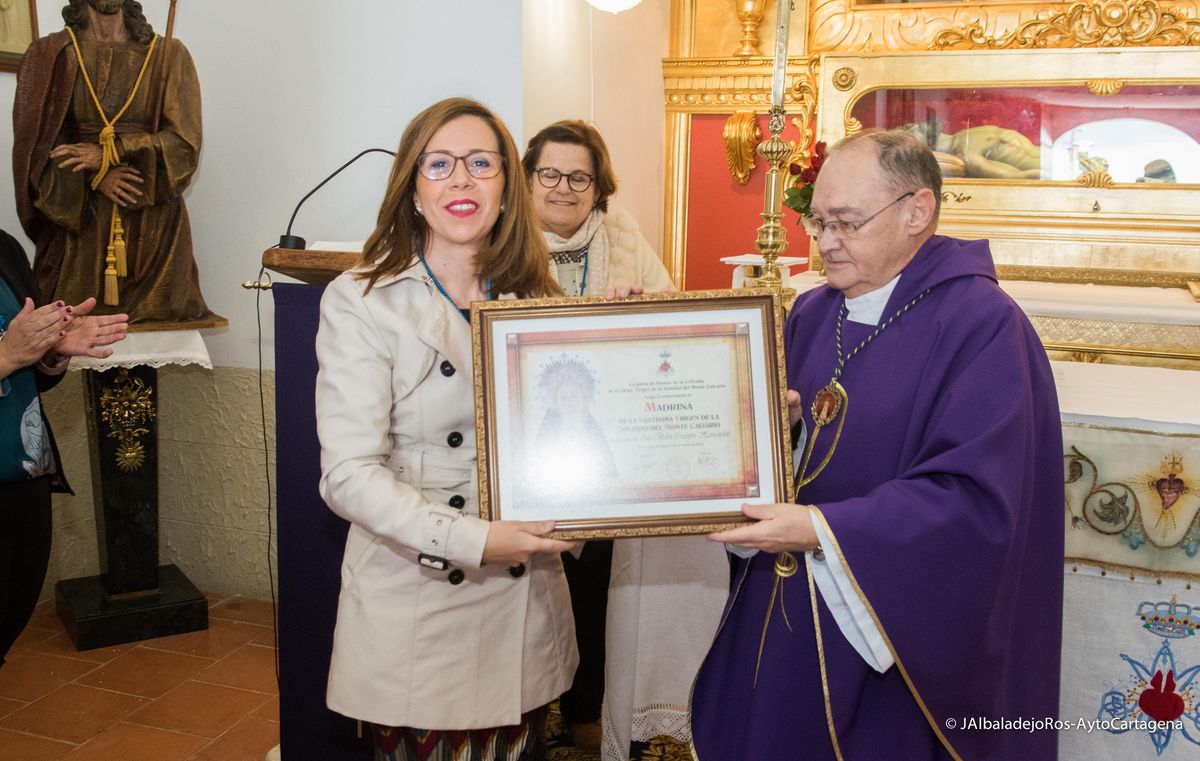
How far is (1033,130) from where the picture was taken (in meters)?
5.32

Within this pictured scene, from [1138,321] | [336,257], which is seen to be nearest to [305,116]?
[336,257]

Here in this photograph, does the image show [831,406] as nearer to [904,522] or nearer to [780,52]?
[904,522]

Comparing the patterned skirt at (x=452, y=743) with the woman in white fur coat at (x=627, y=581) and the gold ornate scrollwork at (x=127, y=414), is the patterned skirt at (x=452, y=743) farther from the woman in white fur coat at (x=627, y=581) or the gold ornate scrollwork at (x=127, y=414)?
the gold ornate scrollwork at (x=127, y=414)

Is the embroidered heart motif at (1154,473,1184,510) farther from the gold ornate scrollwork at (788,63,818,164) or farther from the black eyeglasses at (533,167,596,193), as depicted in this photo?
the gold ornate scrollwork at (788,63,818,164)

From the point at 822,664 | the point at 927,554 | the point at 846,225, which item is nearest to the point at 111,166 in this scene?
the point at 846,225

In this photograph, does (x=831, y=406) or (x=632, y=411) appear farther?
(x=831, y=406)

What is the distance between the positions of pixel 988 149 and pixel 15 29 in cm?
469

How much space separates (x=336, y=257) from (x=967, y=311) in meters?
1.73

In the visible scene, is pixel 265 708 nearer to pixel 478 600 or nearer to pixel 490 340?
pixel 478 600

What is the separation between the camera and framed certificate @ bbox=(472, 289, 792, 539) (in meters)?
1.93

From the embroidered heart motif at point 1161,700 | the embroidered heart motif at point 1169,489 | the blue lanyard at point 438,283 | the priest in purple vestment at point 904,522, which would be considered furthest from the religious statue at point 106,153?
the embroidered heart motif at point 1161,700

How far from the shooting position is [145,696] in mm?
3840

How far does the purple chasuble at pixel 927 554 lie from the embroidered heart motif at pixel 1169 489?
21.9 inches

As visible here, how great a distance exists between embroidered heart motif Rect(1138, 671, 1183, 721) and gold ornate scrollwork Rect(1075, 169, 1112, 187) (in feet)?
11.2
